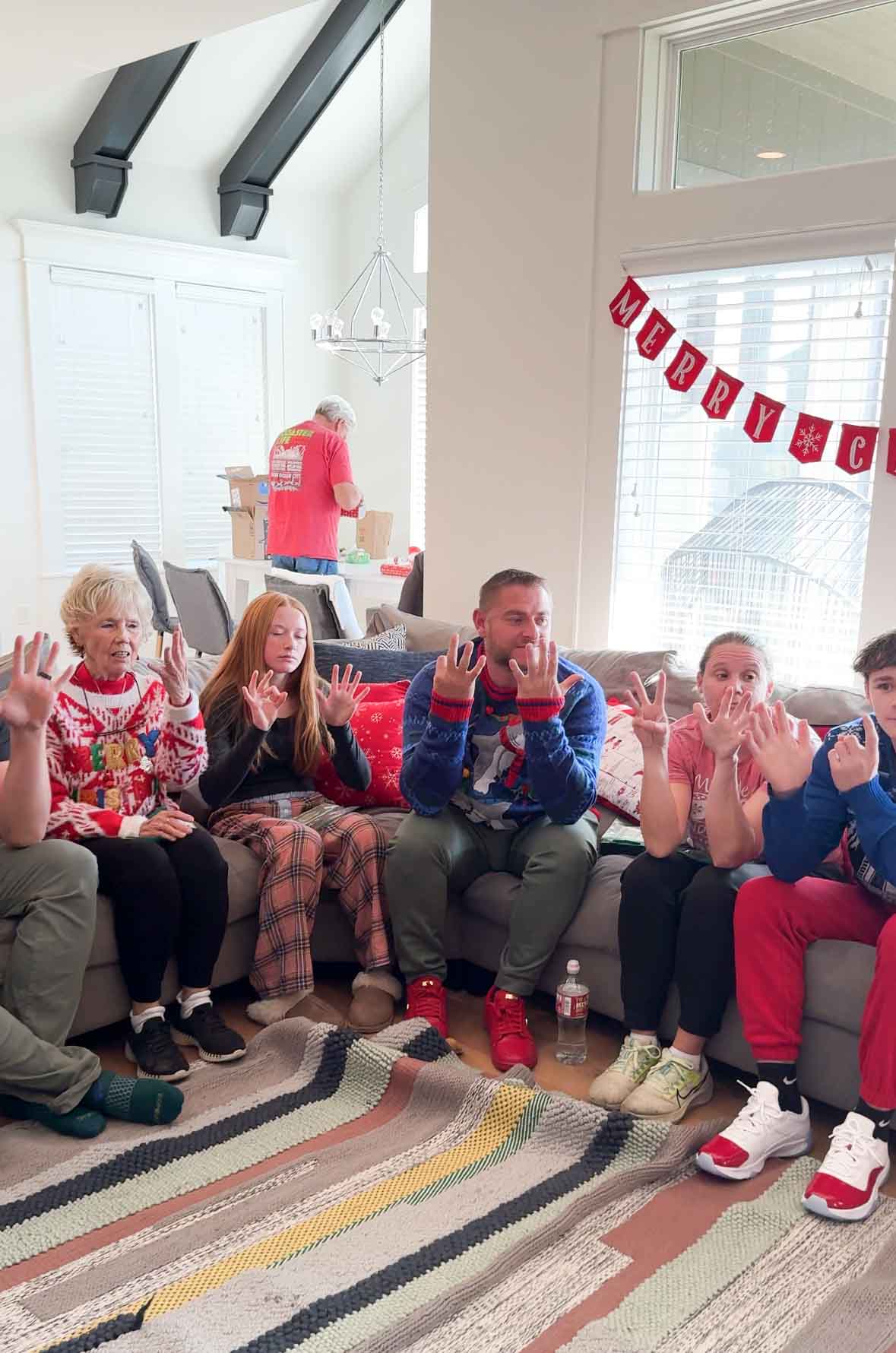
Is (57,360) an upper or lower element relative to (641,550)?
upper

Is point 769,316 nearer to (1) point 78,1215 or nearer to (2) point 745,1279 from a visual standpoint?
(2) point 745,1279

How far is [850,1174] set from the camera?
6.20ft

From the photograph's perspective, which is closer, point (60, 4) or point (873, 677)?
point (873, 677)

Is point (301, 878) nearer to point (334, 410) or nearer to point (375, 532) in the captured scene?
point (334, 410)

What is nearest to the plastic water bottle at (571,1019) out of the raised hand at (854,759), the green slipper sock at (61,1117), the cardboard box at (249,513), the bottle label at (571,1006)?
the bottle label at (571,1006)

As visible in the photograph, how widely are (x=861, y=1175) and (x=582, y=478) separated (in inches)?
93.4

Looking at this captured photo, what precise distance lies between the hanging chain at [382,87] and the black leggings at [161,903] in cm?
482

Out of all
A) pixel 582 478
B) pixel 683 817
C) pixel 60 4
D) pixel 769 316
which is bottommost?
pixel 683 817

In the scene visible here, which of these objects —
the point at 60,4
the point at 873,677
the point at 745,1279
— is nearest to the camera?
the point at 745,1279

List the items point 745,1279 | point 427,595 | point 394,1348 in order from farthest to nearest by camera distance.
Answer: point 427,595 → point 745,1279 → point 394,1348

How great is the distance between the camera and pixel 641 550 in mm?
3678

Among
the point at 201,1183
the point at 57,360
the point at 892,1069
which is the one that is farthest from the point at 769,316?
the point at 57,360

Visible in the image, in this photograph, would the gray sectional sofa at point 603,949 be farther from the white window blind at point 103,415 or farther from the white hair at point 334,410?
the white window blind at point 103,415

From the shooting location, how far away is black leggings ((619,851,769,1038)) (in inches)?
86.9
